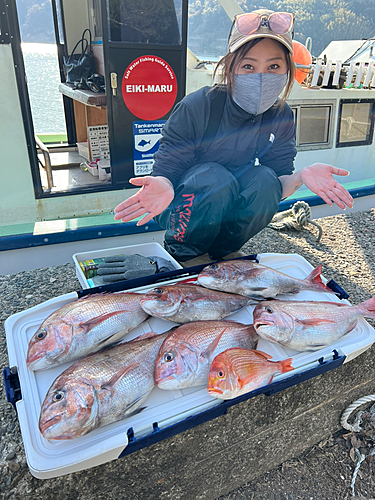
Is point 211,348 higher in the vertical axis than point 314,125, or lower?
lower

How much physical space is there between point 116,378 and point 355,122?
5209mm

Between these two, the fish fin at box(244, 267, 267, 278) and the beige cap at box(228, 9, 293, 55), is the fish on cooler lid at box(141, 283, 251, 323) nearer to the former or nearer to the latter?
the fish fin at box(244, 267, 267, 278)

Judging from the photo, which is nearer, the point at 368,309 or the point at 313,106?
the point at 368,309

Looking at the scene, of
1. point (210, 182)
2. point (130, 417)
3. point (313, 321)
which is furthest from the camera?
point (210, 182)

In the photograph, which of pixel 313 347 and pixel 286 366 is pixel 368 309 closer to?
pixel 313 347

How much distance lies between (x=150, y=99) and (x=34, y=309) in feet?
8.45

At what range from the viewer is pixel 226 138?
2.26 meters

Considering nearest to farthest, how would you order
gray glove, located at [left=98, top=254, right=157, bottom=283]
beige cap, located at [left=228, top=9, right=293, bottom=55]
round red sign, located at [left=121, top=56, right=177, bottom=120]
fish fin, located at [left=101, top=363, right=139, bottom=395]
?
fish fin, located at [left=101, top=363, right=139, bottom=395] → beige cap, located at [left=228, top=9, right=293, bottom=55] → gray glove, located at [left=98, top=254, right=157, bottom=283] → round red sign, located at [left=121, top=56, right=177, bottom=120]

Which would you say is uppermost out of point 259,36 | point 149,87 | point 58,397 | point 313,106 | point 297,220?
point 259,36

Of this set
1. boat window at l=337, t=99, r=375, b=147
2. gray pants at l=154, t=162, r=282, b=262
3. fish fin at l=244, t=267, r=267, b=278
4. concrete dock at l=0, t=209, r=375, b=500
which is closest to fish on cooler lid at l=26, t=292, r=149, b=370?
concrete dock at l=0, t=209, r=375, b=500

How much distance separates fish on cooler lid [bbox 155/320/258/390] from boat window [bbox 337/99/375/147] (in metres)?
4.36

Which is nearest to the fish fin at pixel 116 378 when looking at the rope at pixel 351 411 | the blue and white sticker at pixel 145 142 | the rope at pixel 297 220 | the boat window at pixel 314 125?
the rope at pixel 351 411

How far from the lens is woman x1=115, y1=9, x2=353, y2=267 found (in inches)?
77.4

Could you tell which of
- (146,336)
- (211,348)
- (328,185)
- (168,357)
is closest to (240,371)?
(211,348)
